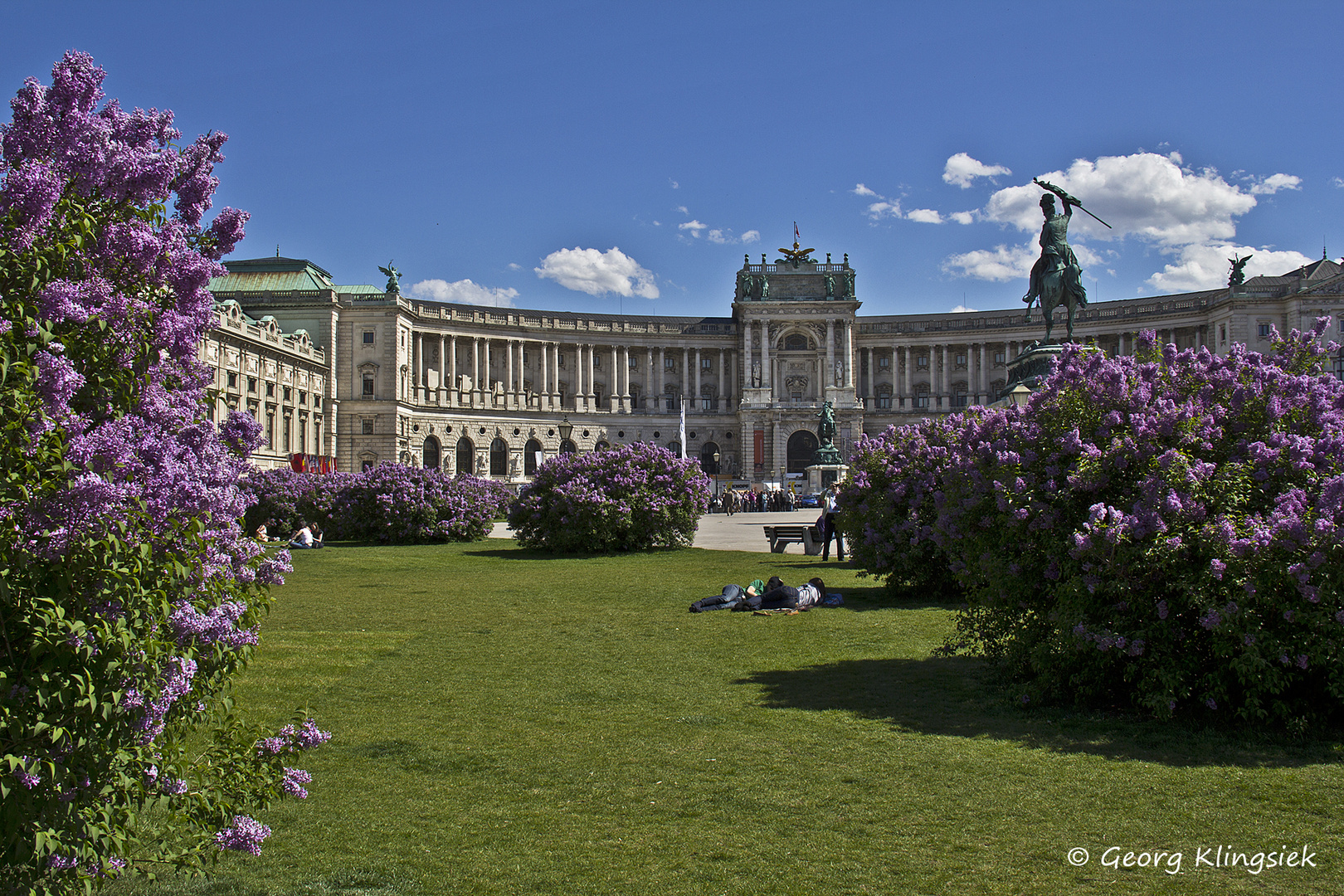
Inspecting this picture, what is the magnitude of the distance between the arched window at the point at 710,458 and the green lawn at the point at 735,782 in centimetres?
7600

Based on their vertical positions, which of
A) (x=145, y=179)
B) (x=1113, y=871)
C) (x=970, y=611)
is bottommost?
(x=1113, y=871)

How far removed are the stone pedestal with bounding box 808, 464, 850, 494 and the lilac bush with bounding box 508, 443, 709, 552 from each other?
31111 millimetres

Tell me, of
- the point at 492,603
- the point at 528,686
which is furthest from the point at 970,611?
the point at 492,603

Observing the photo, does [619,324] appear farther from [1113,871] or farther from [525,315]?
[1113,871]

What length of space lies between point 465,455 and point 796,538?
190ft

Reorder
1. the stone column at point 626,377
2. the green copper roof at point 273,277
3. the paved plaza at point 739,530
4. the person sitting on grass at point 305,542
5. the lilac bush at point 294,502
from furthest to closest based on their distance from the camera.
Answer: the stone column at point 626,377 → the green copper roof at point 273,277 → the lilac bush at point 294,502 → the paved plaza at point 739,530 → the person sitting on grass at point 305,542

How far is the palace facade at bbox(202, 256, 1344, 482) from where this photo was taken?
72750mm

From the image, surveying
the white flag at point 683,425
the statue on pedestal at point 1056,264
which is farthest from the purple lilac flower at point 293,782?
the white flag at point 683,425

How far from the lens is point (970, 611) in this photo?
375 inches

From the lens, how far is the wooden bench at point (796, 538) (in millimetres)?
26344

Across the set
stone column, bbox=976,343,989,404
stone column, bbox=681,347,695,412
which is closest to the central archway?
stone column, bbox=681,347,695,412

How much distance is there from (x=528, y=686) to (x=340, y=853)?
4300mm

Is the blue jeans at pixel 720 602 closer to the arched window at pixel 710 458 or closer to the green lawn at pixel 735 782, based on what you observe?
the green lawn at pixel 735 782

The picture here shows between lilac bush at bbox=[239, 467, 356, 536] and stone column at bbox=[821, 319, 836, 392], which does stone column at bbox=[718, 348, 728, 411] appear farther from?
lilac bush at bbox=[239, 467, 356, 536]
